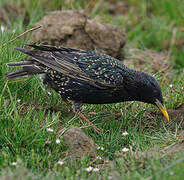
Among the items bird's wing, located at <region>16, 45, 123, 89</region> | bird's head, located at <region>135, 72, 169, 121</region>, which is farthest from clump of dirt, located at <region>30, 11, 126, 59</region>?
bird's head, located at <region>135, 72, 169, 121</region>

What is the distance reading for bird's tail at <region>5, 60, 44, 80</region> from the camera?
553 cm

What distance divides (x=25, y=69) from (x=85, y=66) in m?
0.78

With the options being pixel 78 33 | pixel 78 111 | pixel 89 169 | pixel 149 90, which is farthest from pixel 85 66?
pixel 78 33

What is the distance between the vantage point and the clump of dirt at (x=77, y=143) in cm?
473

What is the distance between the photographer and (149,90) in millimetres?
A: 5770

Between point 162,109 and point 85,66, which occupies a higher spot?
point 85,66

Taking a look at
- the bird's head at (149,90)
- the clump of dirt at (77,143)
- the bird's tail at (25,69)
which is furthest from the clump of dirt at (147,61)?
the clump of dirt at (77,143)

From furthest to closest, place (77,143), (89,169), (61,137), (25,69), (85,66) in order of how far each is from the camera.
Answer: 1. (85,66)
2. (25,69)
3. (77,143)
4. (61,137)
5. (89,169)

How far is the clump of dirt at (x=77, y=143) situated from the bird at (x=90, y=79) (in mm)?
851

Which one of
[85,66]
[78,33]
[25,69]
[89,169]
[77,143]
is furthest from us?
[78,33]

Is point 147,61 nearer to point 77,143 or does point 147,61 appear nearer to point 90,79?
point 90,79

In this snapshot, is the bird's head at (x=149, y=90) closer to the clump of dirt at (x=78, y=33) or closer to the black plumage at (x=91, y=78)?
the black plumage at (x=91, y=78)

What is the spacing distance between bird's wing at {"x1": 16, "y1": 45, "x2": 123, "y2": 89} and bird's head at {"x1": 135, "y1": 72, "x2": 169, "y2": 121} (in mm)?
262

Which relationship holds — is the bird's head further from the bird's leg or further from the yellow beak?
the bird's leg
